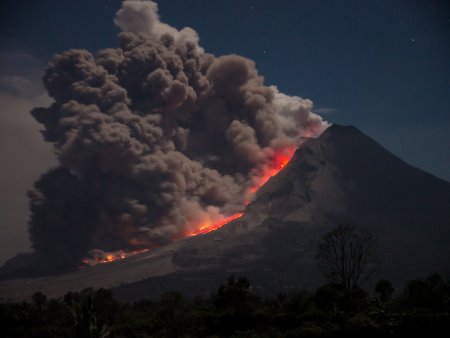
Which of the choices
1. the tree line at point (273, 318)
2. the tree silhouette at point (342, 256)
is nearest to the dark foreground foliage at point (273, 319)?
the tree line at point (273, 318)

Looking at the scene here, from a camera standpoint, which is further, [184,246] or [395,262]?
[184,246]

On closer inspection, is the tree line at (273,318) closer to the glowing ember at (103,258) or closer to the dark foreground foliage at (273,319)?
the dark foreground foliage at (273,319)

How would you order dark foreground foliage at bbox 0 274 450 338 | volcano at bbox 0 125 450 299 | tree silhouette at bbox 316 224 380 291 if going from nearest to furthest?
dark foreground foliage at bbox 0 274 450 338 → tree silhouette at bbox 316 224 380 291 → volcano at bbox 0 125 450 299

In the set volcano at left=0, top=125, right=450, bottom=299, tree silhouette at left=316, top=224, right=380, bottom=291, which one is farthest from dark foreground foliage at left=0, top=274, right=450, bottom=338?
volcano at left=0, top=125, right=450, bottom=299

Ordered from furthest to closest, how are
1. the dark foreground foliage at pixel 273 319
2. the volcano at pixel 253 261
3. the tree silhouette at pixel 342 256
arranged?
the volcano at pixel 253 261, the tree silhouette at pixel 342 256, the dark foreground foliage at pixel 273 319

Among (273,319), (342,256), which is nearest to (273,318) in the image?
(273,319)

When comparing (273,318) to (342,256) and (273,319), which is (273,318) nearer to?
(273,319)

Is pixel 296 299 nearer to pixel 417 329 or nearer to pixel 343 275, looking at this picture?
pixel 343 275

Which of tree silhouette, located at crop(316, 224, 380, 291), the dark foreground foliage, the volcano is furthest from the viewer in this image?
the volcano

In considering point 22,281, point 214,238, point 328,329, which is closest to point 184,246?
point 214,238

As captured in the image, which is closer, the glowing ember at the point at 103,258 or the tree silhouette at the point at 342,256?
the tree silhouette at the point at 342,256

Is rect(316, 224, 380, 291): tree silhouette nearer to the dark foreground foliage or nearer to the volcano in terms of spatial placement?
the dark foreground foliage
